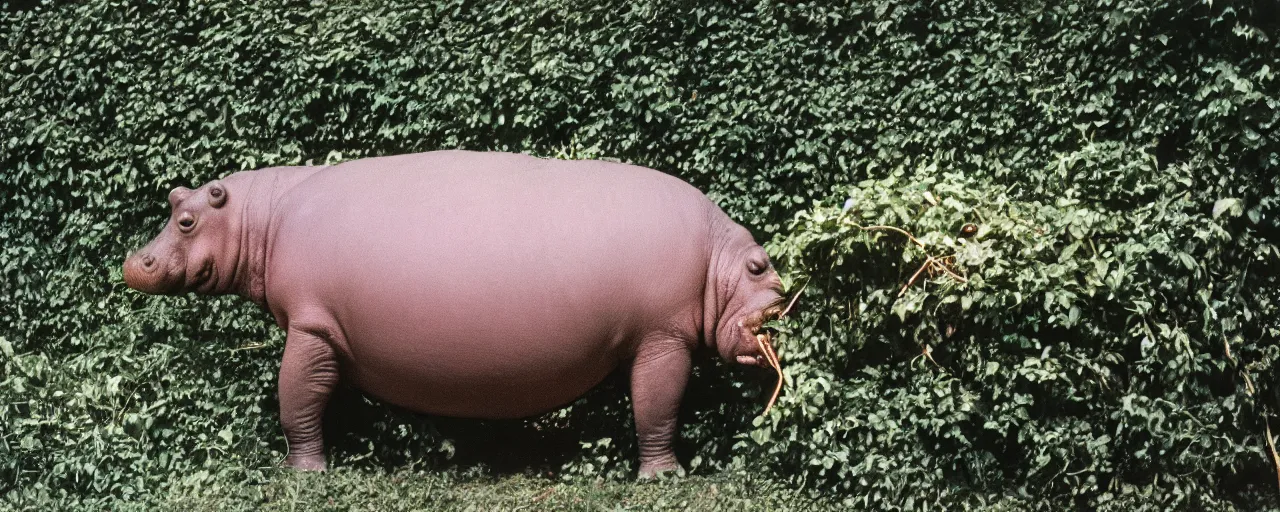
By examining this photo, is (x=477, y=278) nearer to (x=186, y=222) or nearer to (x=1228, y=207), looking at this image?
(x=186, y=222)

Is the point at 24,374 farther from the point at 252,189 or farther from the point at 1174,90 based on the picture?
Answer: the point at 1174,90

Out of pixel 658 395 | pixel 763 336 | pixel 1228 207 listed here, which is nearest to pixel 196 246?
pixel 658 395

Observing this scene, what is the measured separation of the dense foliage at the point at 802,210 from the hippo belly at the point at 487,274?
0.67 m

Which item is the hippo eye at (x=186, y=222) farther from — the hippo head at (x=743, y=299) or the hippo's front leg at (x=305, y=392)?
the hippo head at (x=743, y=299)

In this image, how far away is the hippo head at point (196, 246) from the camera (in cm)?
768

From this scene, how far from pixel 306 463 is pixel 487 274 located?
161 centimetres

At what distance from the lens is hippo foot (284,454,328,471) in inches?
Result: 303

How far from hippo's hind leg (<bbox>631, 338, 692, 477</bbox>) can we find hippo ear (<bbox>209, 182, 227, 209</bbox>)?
2412 millimetres

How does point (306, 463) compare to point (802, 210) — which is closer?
point (306, 463)

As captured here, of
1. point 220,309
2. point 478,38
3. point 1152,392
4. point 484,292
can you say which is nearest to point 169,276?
point 220,309

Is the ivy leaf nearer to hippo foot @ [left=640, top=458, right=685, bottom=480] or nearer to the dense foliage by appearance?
the dense foliage

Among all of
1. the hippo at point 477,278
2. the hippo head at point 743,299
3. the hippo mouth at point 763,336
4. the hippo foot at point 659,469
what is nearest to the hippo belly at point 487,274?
the hippo at point 477,278

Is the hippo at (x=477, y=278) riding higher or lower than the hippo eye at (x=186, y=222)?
lower

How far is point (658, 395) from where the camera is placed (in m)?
7.54
